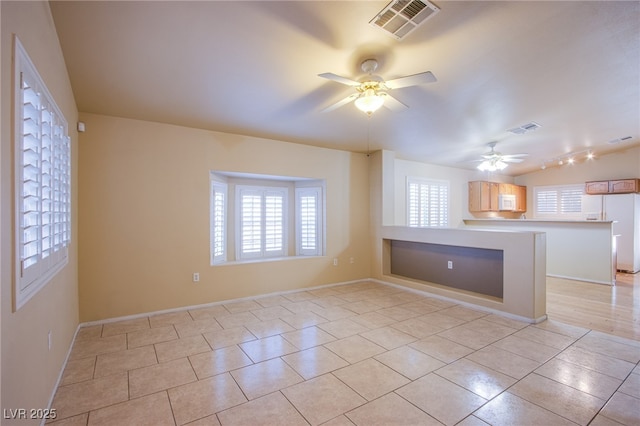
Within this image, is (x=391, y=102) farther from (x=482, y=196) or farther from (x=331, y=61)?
(x=482, y=196)

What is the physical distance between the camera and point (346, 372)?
266cm

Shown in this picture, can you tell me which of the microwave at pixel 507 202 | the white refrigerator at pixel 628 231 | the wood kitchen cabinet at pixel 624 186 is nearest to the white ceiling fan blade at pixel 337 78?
the microwave at pixel 507 202

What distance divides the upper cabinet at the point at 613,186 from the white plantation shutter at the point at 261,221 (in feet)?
26.4

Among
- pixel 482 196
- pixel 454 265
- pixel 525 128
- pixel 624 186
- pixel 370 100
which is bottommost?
pixel 454 265

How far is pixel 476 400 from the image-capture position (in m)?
2.27

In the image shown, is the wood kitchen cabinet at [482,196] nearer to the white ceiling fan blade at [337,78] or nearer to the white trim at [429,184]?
the white trim at [429,184]

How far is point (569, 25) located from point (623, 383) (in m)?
3.03

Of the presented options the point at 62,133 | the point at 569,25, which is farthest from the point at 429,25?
the point at 62,133

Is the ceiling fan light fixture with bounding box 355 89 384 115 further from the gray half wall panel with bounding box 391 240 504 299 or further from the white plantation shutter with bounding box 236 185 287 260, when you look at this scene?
the white plantation shutter with bounding box 236 185 287 260

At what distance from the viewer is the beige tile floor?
212cm

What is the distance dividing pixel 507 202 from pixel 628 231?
8.34 ft

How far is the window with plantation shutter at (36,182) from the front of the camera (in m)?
1.60

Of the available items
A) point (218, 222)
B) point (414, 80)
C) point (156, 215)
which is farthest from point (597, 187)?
point (156, 215)

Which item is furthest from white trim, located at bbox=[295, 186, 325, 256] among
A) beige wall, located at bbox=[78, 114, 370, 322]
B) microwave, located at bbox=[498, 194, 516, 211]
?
microwave, located at bbox=[498, 194, 516, 211]
